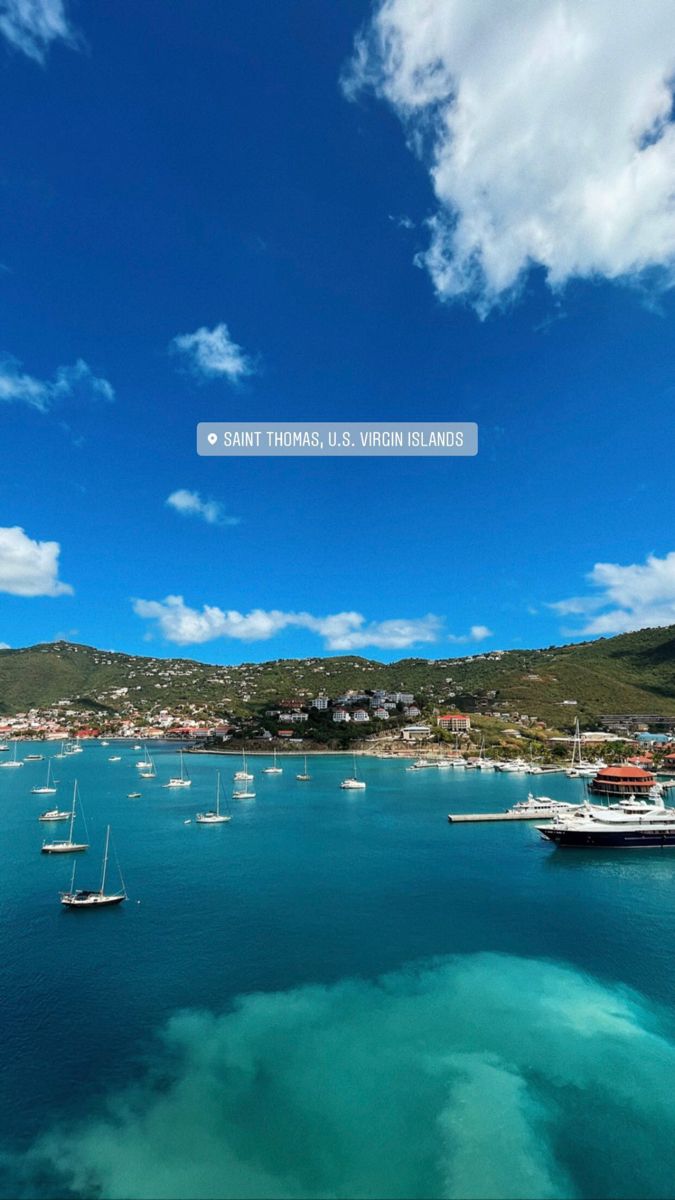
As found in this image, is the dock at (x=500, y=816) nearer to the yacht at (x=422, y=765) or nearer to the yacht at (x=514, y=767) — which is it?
the yacht at (x=514, y=767)

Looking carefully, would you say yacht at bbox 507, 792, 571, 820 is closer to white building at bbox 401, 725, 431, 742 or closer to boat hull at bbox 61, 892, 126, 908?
boat hull at bbox 61, 892, 126, 908

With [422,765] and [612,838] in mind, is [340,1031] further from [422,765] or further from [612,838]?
[422,765]

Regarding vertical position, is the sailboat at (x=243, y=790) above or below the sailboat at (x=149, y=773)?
below

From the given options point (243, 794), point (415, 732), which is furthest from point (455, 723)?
point (243, 794)

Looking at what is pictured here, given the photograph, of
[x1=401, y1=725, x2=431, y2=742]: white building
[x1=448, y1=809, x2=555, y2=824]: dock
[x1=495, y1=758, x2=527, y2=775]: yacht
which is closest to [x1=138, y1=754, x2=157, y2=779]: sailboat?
[x1=448, y1=809, x2=555, y2=824]: dock

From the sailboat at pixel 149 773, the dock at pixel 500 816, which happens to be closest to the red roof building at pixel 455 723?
the sailboat at pixel 149 773
